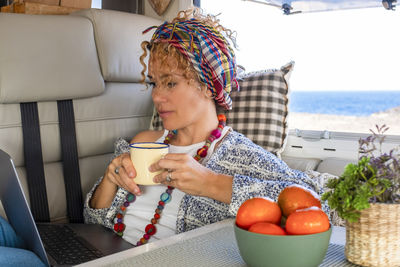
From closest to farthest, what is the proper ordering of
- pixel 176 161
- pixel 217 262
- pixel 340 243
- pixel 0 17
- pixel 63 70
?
pixel 217 262, pixel 340 243, pixel 176 161, pixel 0 17, pixel 63 70

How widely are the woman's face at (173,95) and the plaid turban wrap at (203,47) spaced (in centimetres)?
6

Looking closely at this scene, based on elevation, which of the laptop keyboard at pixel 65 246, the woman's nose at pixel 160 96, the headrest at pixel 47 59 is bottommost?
the laptop keyboard at pixel 65 246

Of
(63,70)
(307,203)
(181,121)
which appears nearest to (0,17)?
(63,70)

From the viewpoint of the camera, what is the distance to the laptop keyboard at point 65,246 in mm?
1270

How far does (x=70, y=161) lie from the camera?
5.81 ft

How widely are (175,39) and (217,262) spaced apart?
86 centimetres

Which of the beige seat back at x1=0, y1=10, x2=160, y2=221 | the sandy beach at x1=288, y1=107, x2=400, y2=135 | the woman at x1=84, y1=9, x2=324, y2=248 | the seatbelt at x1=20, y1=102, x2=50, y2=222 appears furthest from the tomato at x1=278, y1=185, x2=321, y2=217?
the sandy beach at x1=288, y1=107, x2=400, y2=135

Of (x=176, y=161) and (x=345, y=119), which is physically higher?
(x=176, y=161)

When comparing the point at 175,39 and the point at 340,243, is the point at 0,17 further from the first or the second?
the point at 340,243

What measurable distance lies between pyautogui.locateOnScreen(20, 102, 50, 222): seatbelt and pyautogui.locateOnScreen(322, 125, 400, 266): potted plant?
131 cm

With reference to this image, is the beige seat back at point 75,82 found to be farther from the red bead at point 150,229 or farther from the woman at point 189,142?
the red bead at point 150,229

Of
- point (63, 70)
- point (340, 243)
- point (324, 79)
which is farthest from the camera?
point (324, 79)

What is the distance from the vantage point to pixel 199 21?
1438 millimetres

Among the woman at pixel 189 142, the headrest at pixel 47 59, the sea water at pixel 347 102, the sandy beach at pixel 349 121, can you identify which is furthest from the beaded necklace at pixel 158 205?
the sea water at pixel 347 102
